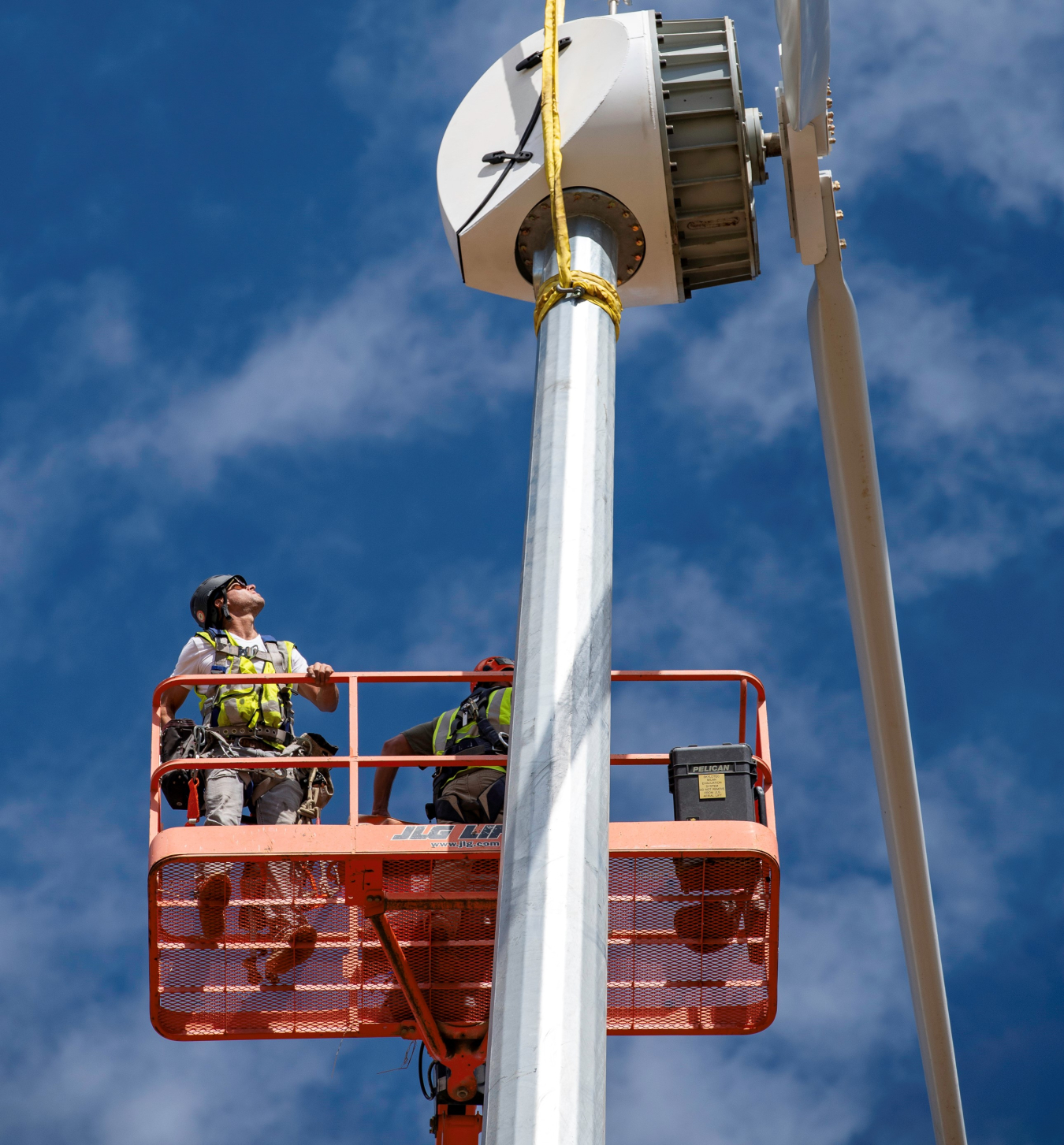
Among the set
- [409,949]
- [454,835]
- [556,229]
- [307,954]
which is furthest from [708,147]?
[307,954]

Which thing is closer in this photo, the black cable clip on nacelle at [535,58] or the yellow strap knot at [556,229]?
the yellow strap knot at [556,229]

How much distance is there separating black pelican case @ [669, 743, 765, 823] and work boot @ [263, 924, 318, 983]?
3555mm

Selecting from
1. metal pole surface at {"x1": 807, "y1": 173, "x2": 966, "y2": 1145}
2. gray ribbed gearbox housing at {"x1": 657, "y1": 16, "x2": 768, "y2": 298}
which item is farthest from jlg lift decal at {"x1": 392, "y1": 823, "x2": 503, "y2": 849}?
gray ribbed gearbox housing at {"x1": 657, "y1": 16, "x2": 768, "y2": 298}

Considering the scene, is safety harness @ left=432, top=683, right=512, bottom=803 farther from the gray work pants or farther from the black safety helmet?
the black safety helmet

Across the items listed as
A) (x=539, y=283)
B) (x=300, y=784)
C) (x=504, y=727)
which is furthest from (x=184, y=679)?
(x=539, y=283)

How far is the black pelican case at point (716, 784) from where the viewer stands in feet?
50.8

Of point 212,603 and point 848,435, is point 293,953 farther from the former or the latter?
point 848,435

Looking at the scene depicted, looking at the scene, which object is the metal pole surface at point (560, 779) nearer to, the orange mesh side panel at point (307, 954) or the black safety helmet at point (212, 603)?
the orange mesh side panel at point (307, 954)

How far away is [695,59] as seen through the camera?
52.5 feet

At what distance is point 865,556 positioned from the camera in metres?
14.8

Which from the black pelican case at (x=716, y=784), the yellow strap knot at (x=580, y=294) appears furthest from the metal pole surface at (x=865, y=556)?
the yellow strap knot at (x=580, y=294)

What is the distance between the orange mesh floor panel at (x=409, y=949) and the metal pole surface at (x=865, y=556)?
1391mm

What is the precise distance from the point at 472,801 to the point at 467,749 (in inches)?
23.3

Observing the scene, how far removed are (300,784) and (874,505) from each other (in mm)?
6392
